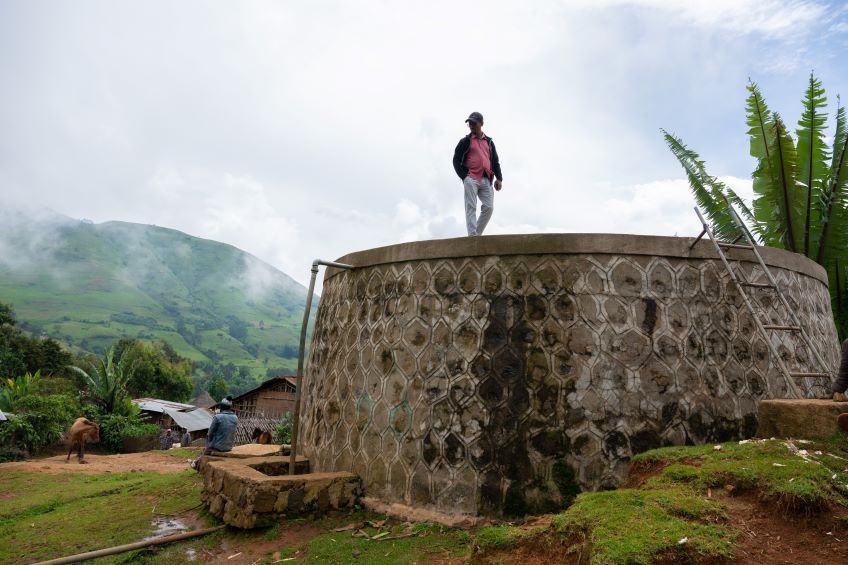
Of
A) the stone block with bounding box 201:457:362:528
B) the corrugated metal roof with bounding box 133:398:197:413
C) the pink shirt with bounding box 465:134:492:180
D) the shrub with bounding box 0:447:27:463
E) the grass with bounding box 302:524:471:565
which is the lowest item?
the shrub with bounding box 0:447:27:463

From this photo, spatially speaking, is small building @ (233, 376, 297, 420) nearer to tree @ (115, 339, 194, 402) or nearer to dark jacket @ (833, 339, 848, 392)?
tree @ (115, 339, 194, 402)

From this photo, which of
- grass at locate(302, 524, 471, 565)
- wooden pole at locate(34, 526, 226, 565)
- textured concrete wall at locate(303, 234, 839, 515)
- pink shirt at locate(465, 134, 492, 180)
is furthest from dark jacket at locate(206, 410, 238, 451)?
pink shirt at locate(465, 134, 492, 180)

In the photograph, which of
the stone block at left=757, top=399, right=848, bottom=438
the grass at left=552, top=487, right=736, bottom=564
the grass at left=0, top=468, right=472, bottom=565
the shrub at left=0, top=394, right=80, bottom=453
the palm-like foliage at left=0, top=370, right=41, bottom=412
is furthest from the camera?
the palm-like foliage at left=0, top=370, right=41, bottom=412

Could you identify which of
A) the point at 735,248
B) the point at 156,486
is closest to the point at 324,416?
the point at 156,486

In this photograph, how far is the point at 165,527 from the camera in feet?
21.0

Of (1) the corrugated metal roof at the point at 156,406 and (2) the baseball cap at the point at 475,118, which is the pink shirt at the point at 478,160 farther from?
(1) the corrugated metal roof at the point at 156,406

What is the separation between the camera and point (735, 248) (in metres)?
6.29

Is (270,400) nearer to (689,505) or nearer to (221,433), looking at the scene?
(221,433)

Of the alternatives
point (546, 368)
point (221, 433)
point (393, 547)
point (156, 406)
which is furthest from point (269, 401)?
point (546, 368)

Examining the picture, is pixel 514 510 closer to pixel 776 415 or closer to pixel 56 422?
pixel 776 415

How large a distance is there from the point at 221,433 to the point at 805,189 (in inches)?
494

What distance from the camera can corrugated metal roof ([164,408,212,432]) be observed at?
30.8m

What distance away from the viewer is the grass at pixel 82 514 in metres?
6.09

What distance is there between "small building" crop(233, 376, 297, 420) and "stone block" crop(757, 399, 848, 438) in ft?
90.8
